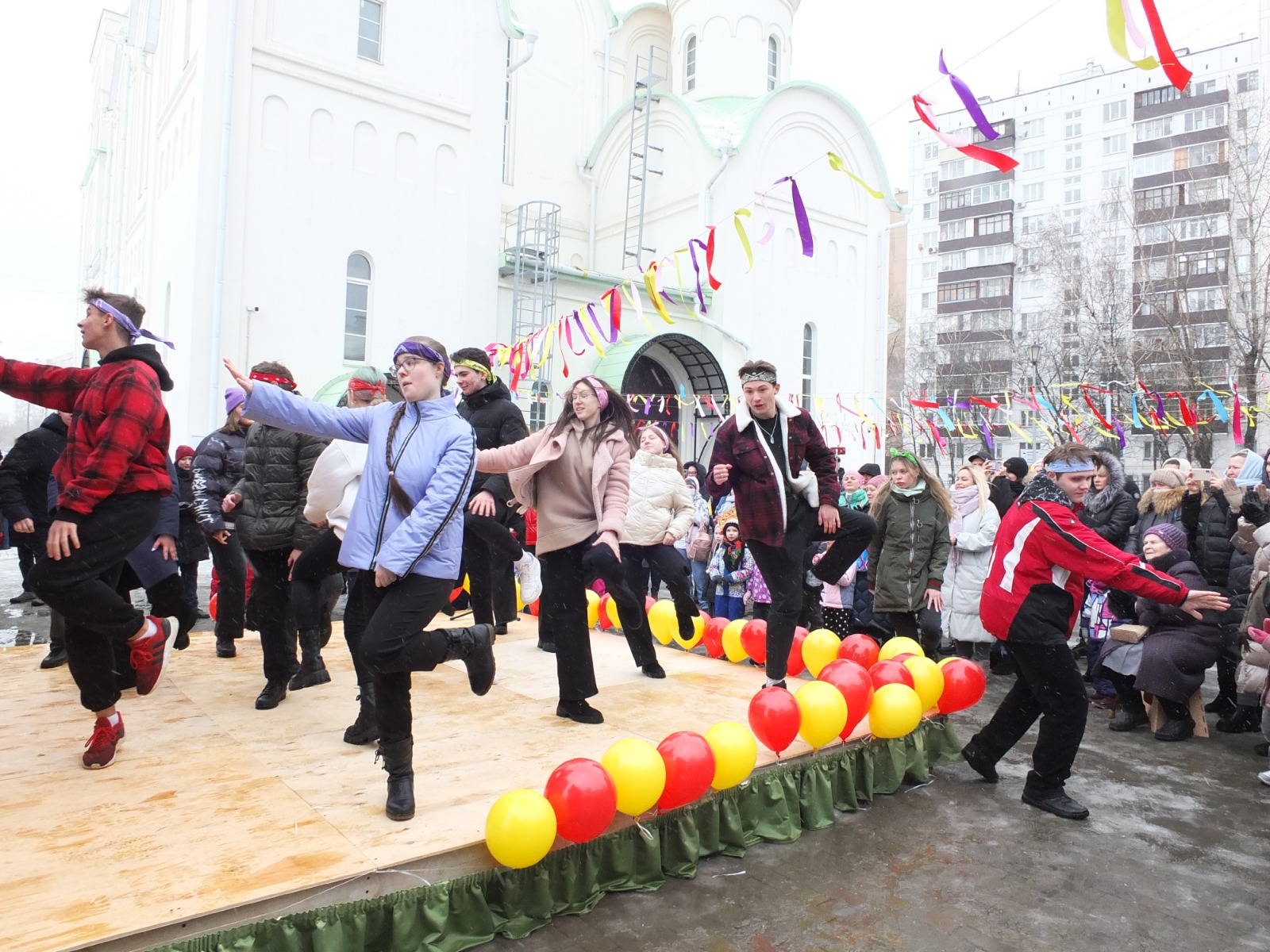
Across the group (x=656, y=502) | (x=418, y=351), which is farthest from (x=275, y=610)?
(x=656, y=502)


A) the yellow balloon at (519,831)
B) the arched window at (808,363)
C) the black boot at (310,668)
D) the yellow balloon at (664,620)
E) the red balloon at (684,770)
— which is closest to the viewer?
Answer: the yellow balloon at (519,831)

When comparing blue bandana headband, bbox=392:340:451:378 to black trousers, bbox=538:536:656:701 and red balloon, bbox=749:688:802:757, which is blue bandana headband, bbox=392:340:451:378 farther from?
red balloon, bbox=749:688:802:757

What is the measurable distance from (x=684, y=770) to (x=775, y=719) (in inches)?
27.4

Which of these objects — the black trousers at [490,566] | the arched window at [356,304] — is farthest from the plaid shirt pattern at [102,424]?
the arched window at [356,304]

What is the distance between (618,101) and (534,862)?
78.5 ft

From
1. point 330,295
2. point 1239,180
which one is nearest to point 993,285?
point 1239,180

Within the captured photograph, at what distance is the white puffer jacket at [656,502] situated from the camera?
256 inches

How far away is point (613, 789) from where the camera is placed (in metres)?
3.33

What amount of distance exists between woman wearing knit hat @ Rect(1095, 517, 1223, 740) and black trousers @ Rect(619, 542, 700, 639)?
9.73 ft

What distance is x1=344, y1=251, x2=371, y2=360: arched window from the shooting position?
54.2 ft

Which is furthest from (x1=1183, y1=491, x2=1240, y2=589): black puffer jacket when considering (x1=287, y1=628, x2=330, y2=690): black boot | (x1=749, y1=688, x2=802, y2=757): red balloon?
(x1=287, y1=628, x2=330, y2=690): black boot

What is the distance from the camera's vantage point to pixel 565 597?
4660mm

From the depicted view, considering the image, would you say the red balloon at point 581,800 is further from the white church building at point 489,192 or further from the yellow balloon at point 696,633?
the white church building at point 489,192

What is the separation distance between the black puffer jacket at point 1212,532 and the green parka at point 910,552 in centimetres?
193
